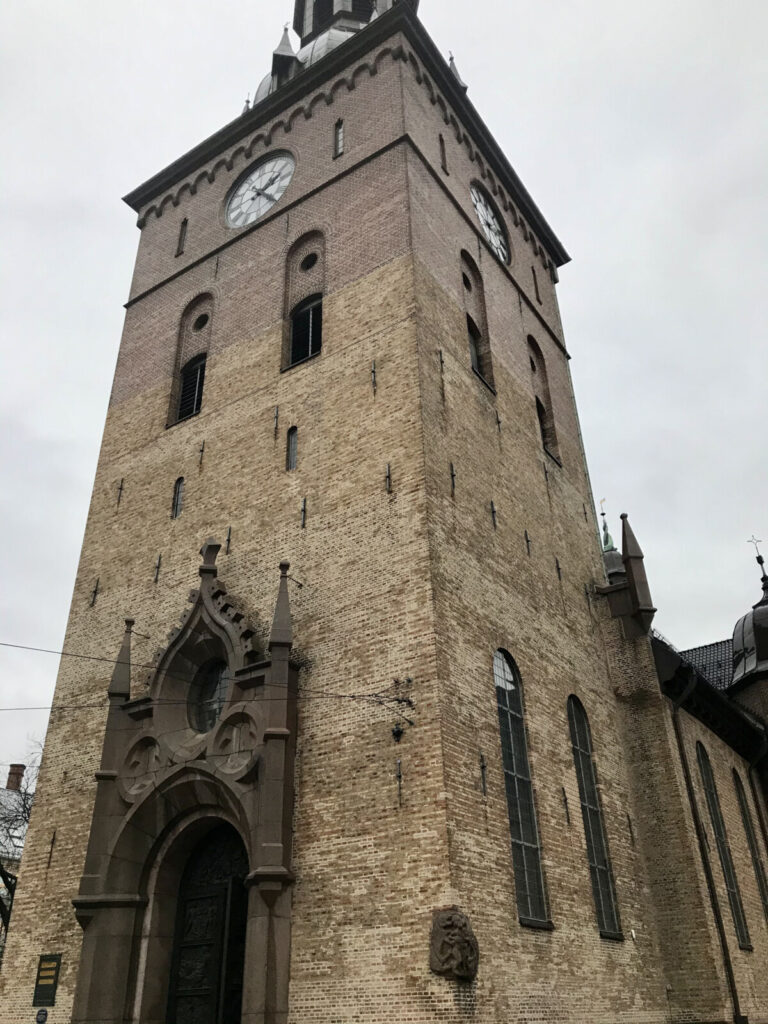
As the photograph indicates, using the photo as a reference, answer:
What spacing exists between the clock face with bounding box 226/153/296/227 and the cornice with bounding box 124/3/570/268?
0.84 m

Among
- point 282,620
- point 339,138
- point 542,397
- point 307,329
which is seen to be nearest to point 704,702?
point 542,397

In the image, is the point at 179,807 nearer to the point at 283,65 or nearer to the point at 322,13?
the point at 283,65

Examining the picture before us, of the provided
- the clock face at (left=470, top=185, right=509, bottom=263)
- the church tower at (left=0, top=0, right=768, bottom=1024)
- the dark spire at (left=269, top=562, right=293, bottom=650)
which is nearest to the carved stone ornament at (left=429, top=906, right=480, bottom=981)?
the church tower at (left=0, top=0, right=768, bottom=1024)

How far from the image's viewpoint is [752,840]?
22.2 metres

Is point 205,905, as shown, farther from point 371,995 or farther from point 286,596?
point 286,596

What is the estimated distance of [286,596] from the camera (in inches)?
555

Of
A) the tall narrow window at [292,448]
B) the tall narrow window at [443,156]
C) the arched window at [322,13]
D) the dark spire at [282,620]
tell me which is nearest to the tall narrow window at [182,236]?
the tall narrow window at [443,156]

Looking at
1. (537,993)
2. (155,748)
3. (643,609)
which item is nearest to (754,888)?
(643,609)

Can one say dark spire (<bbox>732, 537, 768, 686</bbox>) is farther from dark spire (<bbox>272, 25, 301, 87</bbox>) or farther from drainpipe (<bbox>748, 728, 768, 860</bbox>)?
dark spire (<bbox>272, 25, 301, 87</bbox>)

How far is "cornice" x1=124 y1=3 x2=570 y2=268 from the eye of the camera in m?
21.9

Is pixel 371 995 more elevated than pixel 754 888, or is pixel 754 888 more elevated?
pixel 754 888

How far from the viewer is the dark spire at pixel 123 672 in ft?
49.9

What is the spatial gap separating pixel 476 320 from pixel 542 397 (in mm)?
3233

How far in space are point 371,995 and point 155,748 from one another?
5.28m
